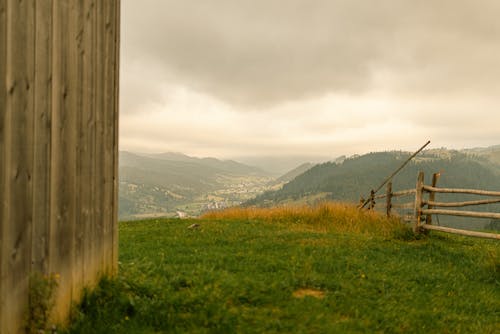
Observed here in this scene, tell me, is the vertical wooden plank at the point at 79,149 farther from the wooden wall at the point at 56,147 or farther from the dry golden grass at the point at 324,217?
the dry golden grass at the point at 324,217

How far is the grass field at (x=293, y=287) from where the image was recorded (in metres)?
4.36

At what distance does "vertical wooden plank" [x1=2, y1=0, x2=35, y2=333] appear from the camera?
2.84m

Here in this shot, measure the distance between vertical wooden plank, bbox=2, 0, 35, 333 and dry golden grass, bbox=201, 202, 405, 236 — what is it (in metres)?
10.1

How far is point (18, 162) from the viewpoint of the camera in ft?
9.72

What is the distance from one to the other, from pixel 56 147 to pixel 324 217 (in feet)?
39.0

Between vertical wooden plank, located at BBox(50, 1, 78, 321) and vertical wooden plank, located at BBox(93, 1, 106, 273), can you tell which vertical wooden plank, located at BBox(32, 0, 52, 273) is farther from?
vertical wooden plank, located at BBox(93, 1, 106, 273)

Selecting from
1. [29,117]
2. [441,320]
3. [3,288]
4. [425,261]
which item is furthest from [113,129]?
[425,261]

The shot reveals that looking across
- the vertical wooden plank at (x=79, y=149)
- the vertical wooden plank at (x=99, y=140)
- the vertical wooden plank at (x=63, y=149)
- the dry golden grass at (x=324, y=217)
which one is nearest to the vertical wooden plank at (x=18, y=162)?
the vertical wooden plank at (x=63, y=149)

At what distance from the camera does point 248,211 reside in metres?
15.9

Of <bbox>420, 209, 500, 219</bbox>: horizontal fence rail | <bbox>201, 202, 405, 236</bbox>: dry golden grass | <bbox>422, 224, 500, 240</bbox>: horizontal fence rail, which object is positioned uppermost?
<bbox>420, 209, 500, 219</bbox>: horizontal fence rail

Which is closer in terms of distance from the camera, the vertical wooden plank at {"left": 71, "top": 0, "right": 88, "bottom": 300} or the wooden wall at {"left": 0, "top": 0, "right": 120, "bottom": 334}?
the wooden wall at {"left": 0, "top": 0, "right": 120, "bottom": 334}

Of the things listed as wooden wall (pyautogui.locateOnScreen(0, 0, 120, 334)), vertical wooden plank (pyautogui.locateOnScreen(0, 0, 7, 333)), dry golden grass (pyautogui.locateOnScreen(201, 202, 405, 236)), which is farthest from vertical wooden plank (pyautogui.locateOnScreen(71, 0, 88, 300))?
dry golden grass (pyautogui.locateOnScreen(201, 202, 405, 236))

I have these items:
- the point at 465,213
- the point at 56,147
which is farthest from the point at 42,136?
the point at 465,213

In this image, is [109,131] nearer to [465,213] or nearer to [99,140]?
[99,140]
